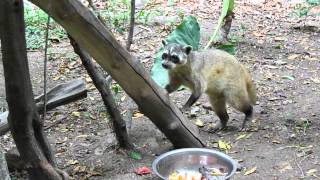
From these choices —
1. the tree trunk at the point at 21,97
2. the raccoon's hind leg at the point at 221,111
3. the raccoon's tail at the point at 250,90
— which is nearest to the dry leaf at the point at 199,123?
the raccoon's hind leg at the point at 221,111

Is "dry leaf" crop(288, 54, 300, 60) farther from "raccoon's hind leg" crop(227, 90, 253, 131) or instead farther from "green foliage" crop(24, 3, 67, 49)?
"green foliage" crop(24, 3, 67, 49)

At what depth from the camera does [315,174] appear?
430 centimetres

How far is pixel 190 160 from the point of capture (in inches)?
173

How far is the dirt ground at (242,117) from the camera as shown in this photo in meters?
4.62

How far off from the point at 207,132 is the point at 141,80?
1.50 meters

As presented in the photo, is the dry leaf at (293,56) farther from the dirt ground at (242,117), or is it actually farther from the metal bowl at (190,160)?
the metal bowl at (190,160)

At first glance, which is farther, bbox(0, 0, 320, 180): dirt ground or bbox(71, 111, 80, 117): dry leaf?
bbox(71, 111, 80, 117): dry leaf

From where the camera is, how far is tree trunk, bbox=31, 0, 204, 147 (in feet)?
11.9

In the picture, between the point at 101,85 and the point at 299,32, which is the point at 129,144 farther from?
the point at 299,32

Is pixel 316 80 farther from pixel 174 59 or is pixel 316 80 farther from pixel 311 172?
pixel 311 172

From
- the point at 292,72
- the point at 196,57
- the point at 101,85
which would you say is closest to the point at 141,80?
the point at 101,85

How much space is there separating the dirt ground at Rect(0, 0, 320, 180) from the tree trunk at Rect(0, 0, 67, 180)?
64 cm

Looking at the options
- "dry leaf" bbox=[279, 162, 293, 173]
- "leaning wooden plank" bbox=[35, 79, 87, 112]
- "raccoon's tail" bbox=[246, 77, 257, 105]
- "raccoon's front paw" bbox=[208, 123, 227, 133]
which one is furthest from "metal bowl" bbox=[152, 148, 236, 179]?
"raccoon's tail" bbox=[246, 77, 257, 105]

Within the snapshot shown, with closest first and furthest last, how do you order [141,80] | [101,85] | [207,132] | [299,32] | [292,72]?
[141,80]
[101,85]
[207,132]
[292,72]
[299,32]
